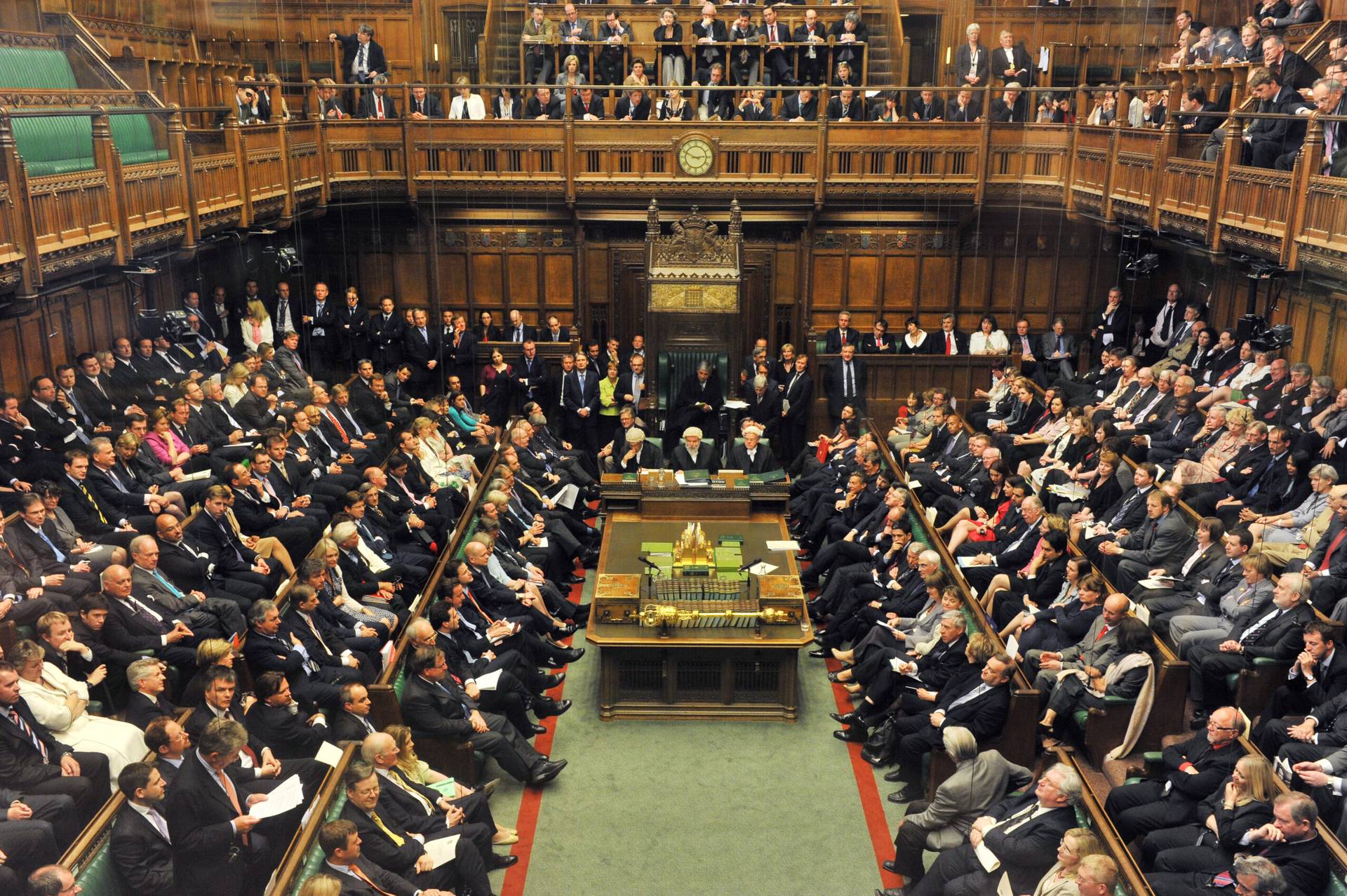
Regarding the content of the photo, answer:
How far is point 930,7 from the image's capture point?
1586 cm

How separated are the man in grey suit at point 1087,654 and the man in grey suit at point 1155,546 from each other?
2.86 ft

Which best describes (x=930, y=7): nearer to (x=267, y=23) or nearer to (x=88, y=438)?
(x=267, y=23)

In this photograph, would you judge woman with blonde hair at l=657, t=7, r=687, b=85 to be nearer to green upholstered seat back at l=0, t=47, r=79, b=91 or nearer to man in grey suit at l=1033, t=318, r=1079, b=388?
man in grey suit at l=1033, t=318, r=1079, b=388

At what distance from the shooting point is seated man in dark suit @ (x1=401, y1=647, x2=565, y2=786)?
22.9 feet

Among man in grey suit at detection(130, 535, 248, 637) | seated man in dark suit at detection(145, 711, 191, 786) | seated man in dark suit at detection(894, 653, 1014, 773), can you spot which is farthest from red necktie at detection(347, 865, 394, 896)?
seated man in dark suit at detection(894, 653, 1014, 773)

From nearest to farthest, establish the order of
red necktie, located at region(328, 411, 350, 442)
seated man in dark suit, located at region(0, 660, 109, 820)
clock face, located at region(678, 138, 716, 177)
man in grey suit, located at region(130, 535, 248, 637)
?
seated man in dark suit, located at region(0, 660, 109, 820)
man in grey suit, located at region(130, 535, 248, 637)
red necktie, located at region(328, 411, 350, 442)
clock face, located at region(678, 138, 716, 177)

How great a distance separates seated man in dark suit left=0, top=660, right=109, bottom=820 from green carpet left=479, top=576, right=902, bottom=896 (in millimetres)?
2168

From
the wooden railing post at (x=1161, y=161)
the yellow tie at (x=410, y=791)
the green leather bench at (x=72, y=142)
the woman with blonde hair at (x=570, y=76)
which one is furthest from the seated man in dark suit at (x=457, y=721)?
the woman with blonde hair at (x=570, y=76)

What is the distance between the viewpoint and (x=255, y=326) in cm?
1282

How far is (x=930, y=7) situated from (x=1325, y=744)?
40.5ft

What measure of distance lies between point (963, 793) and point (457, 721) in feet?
9.55

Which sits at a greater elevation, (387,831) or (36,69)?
(36,69)

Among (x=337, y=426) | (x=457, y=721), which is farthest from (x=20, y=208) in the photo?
(x=457, y=721)

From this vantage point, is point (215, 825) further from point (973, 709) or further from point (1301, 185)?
point (1301, 185)
